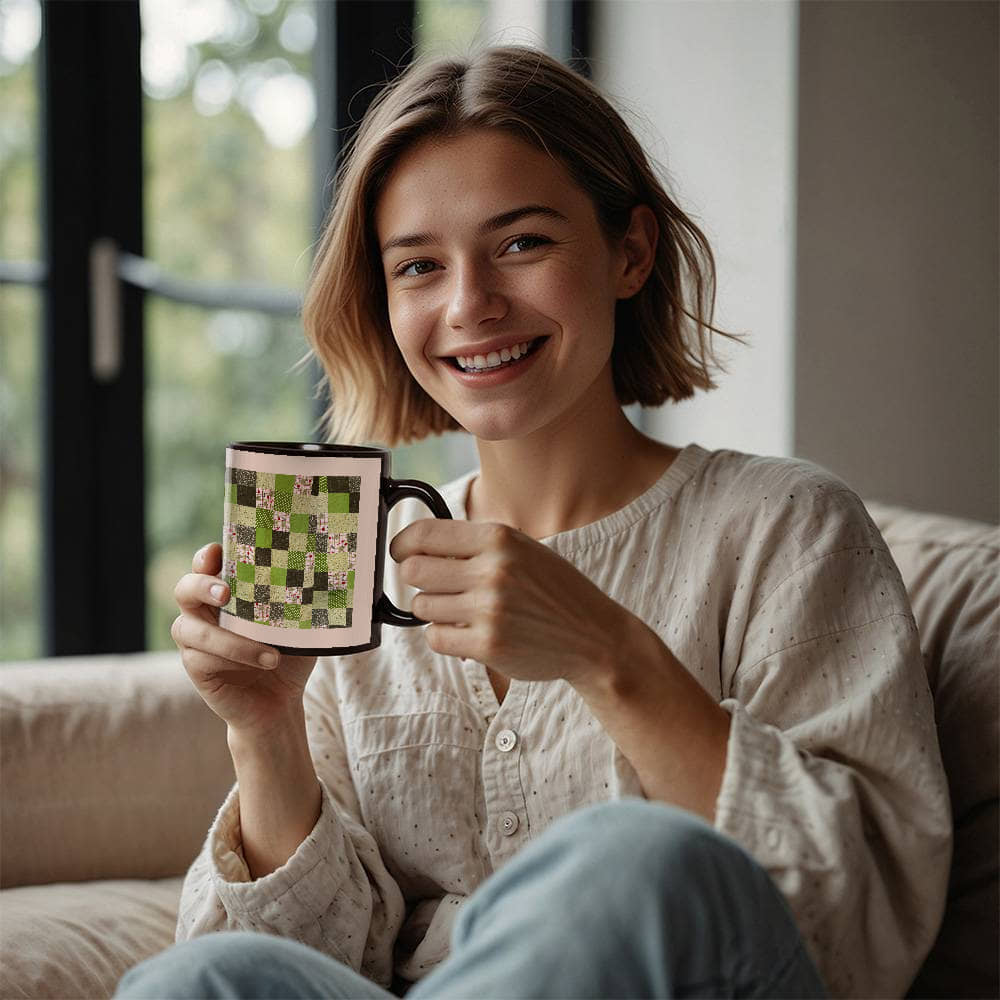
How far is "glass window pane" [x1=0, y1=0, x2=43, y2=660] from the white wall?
99 centimetres

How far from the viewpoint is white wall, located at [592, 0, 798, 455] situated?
1874 millimetres

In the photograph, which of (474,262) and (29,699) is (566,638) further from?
(29,699)

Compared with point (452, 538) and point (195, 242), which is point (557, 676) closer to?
point (452, 538)

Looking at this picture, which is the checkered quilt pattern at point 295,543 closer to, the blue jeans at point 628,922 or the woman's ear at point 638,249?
the blue jeans at point 628,922

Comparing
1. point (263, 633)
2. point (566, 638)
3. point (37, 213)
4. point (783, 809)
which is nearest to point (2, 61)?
point (37, 213)

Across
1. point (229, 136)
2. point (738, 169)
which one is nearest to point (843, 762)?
point (738, 169)

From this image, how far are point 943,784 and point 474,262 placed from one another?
1.95 feet

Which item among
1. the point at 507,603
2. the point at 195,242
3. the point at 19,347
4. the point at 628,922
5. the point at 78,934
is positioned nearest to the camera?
the point at 628,922

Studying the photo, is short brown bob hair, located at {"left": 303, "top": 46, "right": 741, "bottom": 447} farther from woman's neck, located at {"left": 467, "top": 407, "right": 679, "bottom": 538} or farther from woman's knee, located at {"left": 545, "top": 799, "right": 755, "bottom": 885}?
woman's knee, located at {"left": 545, "top": 799, "right": 755, "bottom": 885}

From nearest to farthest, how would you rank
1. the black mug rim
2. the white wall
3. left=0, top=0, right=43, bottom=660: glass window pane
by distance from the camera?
the black mug rim
the white wall
left=0, top=0, right=43, bottom=660: glass window pane

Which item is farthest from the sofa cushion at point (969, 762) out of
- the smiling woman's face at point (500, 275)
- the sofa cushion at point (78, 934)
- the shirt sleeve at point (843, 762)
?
the sofa cushion at point (78, 934)

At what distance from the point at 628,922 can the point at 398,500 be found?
35 centimetres

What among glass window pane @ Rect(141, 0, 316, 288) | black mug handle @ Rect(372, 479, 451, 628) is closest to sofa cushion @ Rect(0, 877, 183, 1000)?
black mug handle @ Rect(372, 479, 451, 628)

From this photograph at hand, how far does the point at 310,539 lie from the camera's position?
2.99 feet
